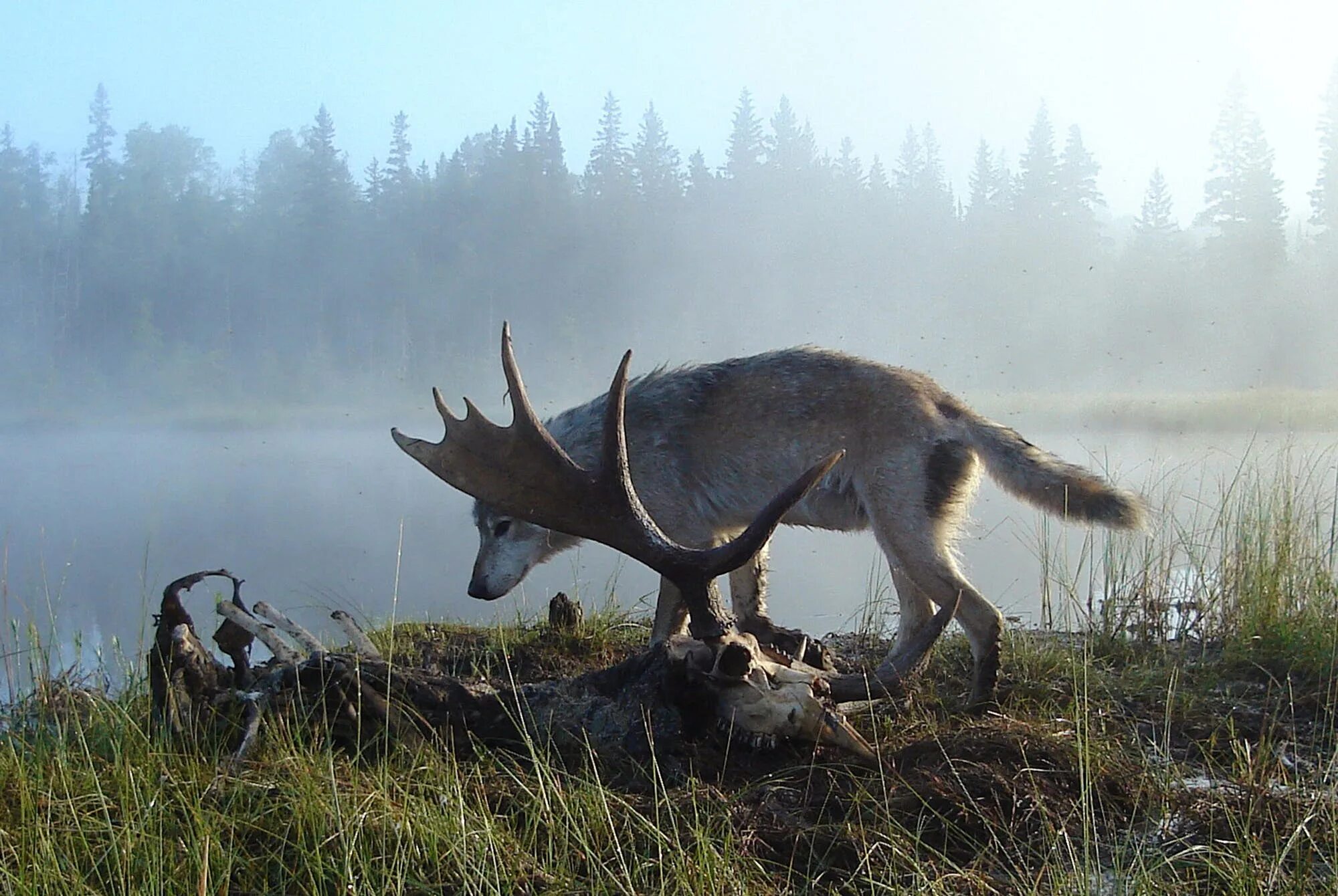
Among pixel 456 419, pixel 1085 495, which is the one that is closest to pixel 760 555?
pixel 1085 495

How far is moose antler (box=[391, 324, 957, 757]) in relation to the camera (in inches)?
114

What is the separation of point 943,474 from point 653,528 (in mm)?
1693

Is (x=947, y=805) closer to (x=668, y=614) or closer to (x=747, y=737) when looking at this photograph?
(x=747, y=737)

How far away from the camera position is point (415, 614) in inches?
241

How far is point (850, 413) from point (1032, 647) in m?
1.46

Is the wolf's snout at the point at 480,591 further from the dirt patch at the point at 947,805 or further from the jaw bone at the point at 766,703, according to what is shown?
the dirt patch at the point at 947,805

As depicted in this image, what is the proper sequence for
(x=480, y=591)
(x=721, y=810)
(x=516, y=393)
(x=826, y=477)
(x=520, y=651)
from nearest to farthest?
(x=721, y=810)
(x=516, y=393)
(x=826, y=477)
(x=520, y=651)
(x=480, y=591)

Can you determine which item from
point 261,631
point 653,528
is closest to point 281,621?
point 261,631

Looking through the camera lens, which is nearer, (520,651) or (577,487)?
(577,487)

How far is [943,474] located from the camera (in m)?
4.41

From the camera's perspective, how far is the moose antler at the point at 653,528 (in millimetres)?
2896

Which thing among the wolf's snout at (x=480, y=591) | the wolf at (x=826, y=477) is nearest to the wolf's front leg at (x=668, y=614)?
the wolf at (x=826, y=477)

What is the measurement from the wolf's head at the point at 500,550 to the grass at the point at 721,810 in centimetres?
202

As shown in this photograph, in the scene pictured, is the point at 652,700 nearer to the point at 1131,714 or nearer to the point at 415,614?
the point at 1131,714
